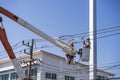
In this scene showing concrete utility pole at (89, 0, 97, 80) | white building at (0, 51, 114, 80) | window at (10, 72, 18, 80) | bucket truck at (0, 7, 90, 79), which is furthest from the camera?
window at (10, 72, 18, 80)

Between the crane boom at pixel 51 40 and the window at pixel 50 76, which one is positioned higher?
the crane boom at pixel 51 40

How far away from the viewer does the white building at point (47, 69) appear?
1902 inches

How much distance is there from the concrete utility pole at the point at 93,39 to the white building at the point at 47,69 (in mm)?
21904

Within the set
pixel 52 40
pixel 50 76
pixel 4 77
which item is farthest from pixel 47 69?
pixel 52 40

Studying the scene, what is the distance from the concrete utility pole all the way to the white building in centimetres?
2190

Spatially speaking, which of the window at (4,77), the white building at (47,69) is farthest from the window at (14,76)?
the window at (4,77)

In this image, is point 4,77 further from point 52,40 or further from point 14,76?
point 52,40

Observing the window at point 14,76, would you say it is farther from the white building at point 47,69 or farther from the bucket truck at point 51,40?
the bucket truck at point 51,40

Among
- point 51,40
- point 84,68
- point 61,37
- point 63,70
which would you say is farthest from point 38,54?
point 51,40

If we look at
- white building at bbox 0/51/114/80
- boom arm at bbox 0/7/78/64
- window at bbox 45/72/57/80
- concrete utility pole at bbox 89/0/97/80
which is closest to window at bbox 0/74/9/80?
white building at bbox 0/51/114/80

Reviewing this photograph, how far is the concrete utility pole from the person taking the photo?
69.7 ft

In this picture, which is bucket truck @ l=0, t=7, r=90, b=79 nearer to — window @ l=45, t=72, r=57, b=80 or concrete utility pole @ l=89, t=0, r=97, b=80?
concrete utility pole @ l=89, t=0, r=97, b=80

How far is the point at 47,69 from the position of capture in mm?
49406

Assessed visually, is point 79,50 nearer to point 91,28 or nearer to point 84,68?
point 91,28
